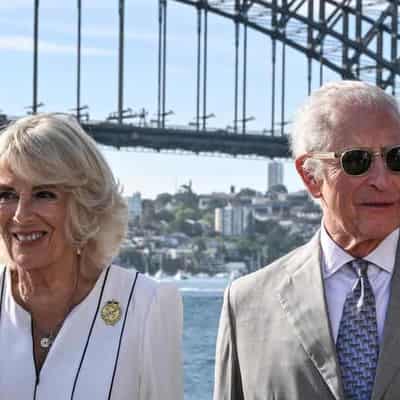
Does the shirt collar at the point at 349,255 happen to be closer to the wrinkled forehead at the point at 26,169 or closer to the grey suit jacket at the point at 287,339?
the grey suit jacket at the point at 287,339

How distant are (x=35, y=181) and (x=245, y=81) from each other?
23.6 metres

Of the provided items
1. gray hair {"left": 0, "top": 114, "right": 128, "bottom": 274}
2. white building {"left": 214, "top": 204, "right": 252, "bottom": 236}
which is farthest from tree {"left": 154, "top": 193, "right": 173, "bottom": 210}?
gray hair {"left": 0, "top": 114, "right": 128, "bottom": 274}

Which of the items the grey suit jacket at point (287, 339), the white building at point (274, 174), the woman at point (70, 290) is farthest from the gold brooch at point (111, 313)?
the white building at point (274, 174)

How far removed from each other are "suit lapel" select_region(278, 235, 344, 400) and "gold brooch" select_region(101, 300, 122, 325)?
335mm

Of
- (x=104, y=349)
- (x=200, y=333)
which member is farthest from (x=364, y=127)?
(x=200, y=333)

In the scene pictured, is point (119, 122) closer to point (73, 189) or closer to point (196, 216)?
point (196, 216)

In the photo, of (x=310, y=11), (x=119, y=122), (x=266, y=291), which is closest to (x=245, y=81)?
(x=310, y=11)

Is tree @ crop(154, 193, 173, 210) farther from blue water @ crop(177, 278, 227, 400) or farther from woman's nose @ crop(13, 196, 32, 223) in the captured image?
woman's nose @ crop(13, 196, 32, 223)

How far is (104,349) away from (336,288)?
1.58 ft

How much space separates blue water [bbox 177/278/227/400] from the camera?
12.6 m

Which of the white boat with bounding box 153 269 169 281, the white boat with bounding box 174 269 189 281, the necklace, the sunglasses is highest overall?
the sunglasses

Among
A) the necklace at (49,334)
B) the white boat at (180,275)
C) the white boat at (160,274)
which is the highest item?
the necklace at (49,334)

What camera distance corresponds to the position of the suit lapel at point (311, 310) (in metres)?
2.93

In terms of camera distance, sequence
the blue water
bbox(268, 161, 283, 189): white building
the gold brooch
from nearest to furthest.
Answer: the gold brooch < the blue water < bbox(268, 161, 283, 189): white building
